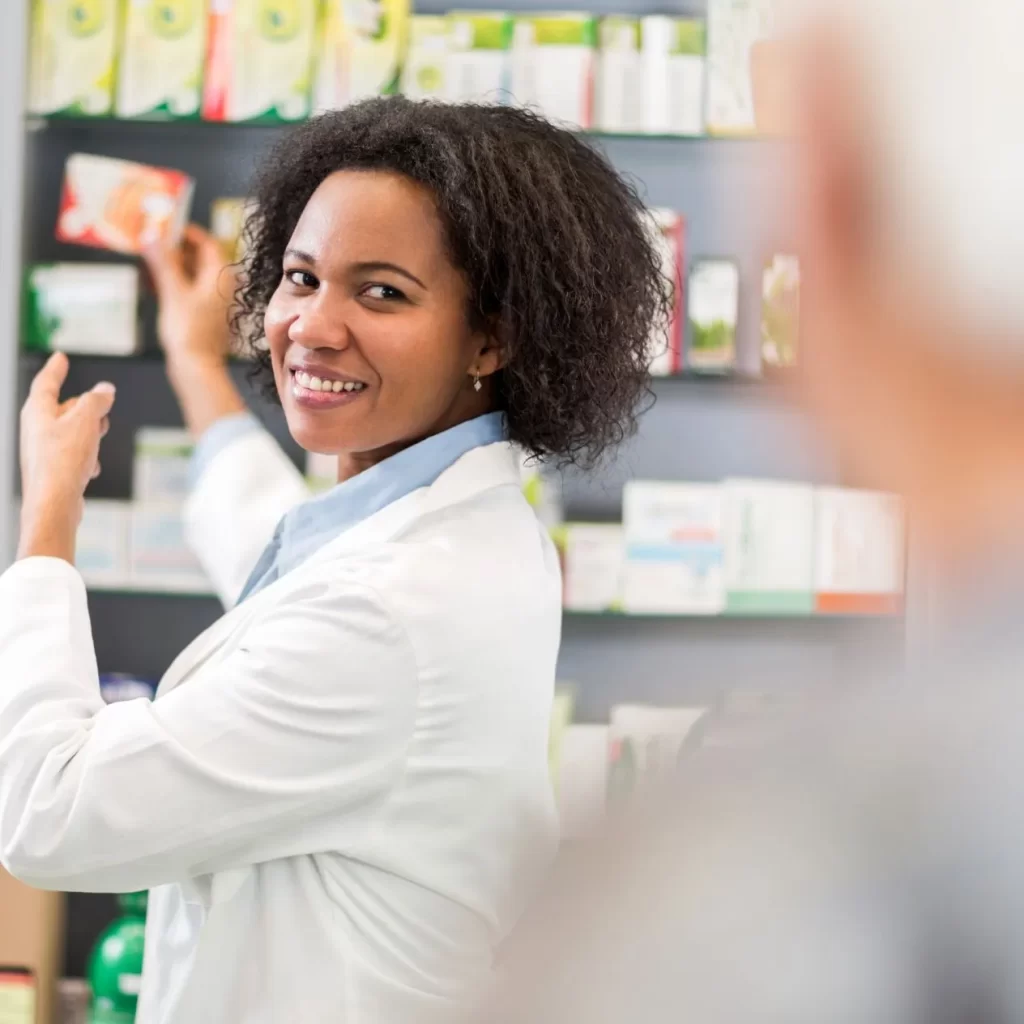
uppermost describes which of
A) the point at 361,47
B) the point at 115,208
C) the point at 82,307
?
the point at 361,47

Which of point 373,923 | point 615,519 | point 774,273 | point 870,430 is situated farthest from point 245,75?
point 870,430

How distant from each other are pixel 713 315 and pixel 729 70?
0.47 metres

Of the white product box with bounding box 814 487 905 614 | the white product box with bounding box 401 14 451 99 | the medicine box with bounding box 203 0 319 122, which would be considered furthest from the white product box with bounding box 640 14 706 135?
the white product box with bounding box 814 487 905 614

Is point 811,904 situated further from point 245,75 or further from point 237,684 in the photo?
point 245,75

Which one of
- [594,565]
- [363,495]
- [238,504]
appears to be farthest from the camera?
[594,565]

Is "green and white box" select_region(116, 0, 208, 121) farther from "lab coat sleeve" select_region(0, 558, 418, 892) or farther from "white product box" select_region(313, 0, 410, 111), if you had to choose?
"lab coat sleeve" select_region(0, 558, 418, 892)

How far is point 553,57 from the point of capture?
8.44 ft

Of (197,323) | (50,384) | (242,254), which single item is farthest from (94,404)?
A: (242,254)

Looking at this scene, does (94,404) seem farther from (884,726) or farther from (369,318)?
(884,726)

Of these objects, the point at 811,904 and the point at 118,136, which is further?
the point at 118,136

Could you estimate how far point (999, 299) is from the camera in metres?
0.50

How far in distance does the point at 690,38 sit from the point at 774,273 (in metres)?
1.45

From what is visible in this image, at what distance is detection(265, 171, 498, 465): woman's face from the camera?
144cm

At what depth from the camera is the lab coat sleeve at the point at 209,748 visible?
1.26m
